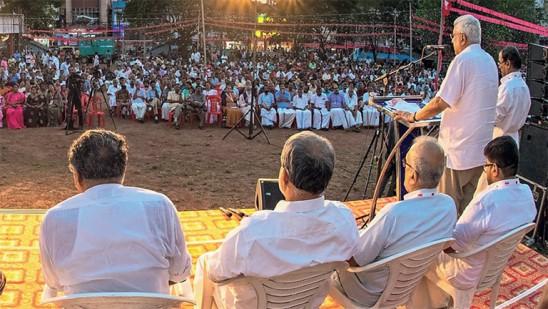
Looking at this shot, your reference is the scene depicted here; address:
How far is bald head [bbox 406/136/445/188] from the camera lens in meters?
2.37

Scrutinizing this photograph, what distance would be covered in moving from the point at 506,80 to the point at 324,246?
268 cm

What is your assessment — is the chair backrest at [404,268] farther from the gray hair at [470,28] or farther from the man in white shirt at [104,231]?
the gray hair at [470,28]

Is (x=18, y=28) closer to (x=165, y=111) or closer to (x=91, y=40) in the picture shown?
(x=91, y=40)

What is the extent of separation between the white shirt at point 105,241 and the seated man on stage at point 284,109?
1018 centimetres

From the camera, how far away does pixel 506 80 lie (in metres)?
Answer: 4.06

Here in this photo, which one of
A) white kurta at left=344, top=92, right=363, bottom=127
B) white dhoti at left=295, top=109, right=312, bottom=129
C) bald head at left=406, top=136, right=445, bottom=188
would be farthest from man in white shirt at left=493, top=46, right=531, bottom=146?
white kurta at left=344, top=92, right=363, bottom=127

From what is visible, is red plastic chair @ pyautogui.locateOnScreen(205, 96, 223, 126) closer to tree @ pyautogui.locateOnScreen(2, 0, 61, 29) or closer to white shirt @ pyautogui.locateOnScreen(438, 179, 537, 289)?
white shirt @ pyautogui.locateOnScreen(438, 179, 537, 289)

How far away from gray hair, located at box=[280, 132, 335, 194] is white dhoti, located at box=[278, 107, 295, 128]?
1010 cm

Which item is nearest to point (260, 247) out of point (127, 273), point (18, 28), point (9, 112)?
point (127, 273)

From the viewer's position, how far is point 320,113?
12242mm

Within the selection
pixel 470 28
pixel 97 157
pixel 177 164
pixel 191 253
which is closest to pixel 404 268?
pixel 97 157

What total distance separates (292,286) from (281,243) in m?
0.20

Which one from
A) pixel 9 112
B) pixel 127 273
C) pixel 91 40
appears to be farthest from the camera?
pixel 91 40

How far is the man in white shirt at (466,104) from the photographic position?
3.28m
